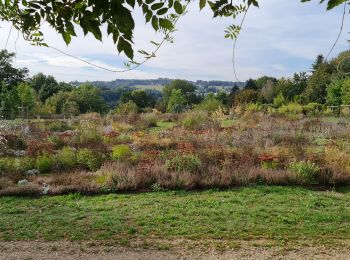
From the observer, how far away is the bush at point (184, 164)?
34.2 feet

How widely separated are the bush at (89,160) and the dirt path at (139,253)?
5.55 meters

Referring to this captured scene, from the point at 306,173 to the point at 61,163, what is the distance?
21.0 feet

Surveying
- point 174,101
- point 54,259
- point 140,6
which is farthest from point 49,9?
point 174,101

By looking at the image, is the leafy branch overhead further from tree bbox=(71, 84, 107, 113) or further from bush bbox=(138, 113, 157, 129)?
tree bbox=(71, 84, 107, 113)

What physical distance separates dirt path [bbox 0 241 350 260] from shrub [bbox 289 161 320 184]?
4412 millimetres

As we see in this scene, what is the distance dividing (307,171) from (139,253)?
585cm

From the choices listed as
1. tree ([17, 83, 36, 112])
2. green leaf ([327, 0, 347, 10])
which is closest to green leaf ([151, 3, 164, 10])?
green leaf ([327, 0, 347, 10])

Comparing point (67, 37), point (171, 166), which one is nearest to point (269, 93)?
point (171, 166)

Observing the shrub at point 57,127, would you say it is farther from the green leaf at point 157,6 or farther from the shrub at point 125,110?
the green leaf at point 157,6

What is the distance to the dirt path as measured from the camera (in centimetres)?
553

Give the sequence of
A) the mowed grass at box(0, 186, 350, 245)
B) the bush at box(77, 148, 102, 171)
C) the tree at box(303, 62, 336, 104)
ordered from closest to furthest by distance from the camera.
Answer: the mowed grass at box(0, 186, 350, 245)
the bush at box(77, 148, 102, 171)
the tree at box(303, 62, 336, 104)

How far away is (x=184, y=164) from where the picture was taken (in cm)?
1056

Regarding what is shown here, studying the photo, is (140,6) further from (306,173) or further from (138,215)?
(306,173)

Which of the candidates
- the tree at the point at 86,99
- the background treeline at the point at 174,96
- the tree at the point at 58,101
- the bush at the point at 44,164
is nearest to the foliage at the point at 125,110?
the background treeline at the point at 174,96
